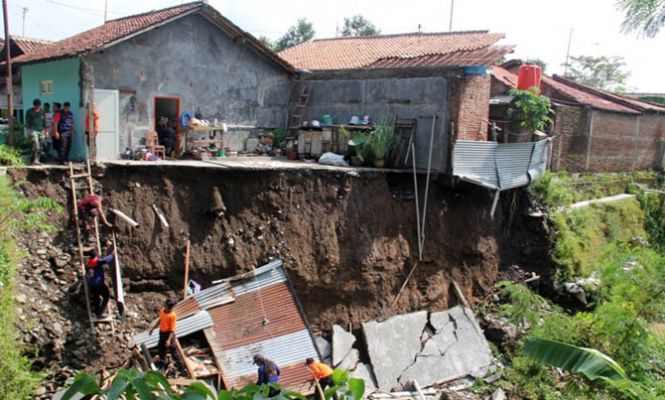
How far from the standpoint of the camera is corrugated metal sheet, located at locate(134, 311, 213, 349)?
11125 millimetres

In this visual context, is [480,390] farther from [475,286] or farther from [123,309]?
[123,309]

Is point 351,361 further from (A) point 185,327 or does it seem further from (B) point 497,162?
(B) point 497,162

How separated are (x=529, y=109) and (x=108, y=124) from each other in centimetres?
1106

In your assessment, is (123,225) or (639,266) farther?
(639,266)

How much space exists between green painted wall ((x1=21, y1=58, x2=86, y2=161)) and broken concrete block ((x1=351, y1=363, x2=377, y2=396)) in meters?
7.71

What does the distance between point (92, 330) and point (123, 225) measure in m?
2.22

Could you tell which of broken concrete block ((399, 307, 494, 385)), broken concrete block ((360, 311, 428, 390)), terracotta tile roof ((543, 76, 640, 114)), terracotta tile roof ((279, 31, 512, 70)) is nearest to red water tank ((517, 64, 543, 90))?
terracotta tile roof ((279, 31, 512, 70))

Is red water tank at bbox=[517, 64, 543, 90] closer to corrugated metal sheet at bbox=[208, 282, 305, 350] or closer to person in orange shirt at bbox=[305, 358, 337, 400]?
corrugated metal sheet at bbox=[208, 282, 305, 350]

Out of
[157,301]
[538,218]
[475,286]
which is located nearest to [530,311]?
[475,286]

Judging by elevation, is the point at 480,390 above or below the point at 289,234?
below

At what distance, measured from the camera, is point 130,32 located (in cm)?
1385

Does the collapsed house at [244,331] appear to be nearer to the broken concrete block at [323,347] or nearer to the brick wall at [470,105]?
the broken concrete block at [323,347]

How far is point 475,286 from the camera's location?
16.6 meters

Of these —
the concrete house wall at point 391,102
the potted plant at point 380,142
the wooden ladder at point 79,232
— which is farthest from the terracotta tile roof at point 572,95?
the wooden ladder at point 79,232
